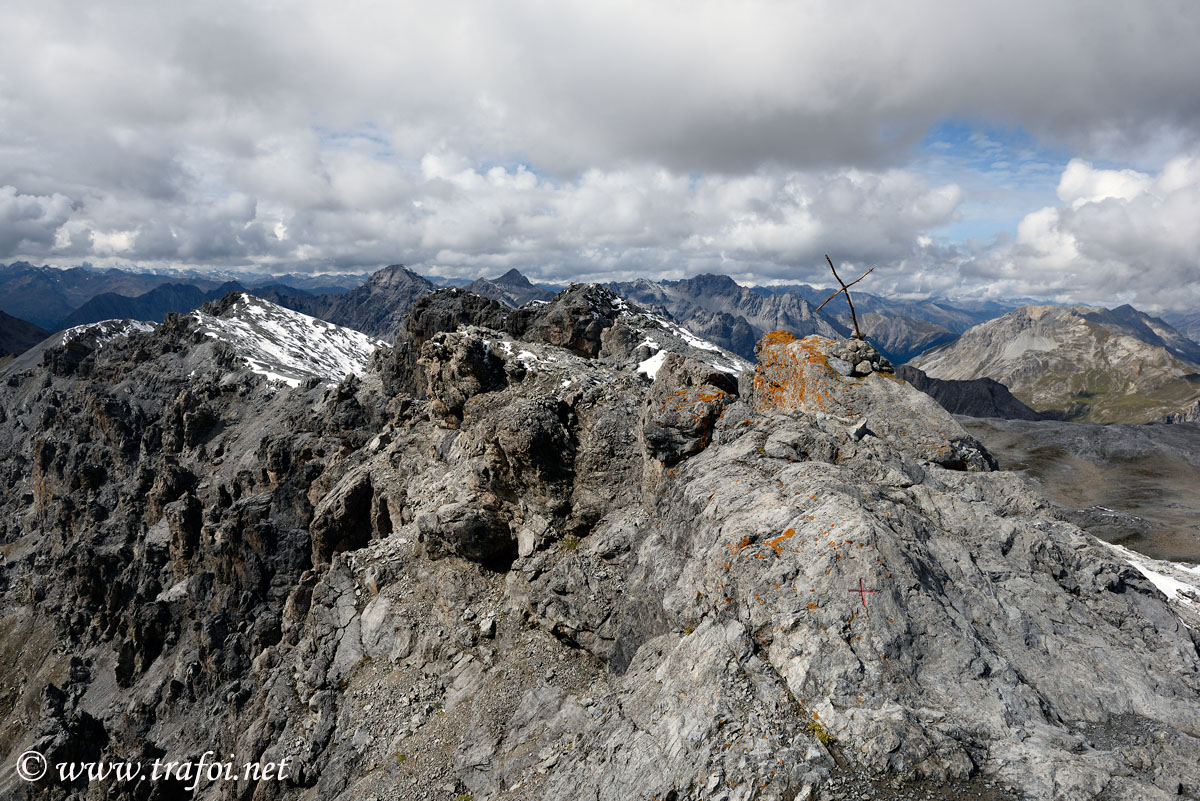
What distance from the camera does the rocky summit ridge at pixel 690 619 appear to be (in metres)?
11.3

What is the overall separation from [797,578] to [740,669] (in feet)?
8.44

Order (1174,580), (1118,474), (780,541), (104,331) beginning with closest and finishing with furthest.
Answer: (780,541) < (1174,580) < (1118,474) < (104,331)

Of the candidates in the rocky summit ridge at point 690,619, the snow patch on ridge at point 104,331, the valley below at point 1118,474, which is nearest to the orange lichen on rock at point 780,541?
the rocky summit ridge at point 690,619

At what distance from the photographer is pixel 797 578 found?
1358 centimetres

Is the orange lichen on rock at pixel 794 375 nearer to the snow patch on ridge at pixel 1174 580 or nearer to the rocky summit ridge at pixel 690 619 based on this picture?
the rocky summit ridge at pixel 690 619

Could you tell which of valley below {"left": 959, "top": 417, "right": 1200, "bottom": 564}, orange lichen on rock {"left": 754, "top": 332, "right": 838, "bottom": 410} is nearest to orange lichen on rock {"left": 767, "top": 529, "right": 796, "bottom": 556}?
orange lichen on rock {"left": 754, "top": 332, "right": 838, "bottom": 410}

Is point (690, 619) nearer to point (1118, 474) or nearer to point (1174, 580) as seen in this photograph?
point (1174, 580)

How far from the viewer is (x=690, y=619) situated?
15.5 meters

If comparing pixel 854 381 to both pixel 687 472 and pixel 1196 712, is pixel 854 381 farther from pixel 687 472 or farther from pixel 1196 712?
pixel 1196 712

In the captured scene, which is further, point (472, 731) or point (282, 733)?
point (282, 733)

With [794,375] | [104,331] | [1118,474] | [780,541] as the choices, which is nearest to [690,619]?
[780,541]

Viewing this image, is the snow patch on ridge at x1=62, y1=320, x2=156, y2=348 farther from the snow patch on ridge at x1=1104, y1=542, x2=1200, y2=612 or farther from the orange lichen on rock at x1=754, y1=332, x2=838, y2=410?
the snow patch on ridge at x1=1104, y1=542, x2=1200, y2=612

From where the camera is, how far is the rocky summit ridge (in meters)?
11.3

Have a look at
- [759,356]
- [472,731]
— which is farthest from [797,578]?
[759,356]
